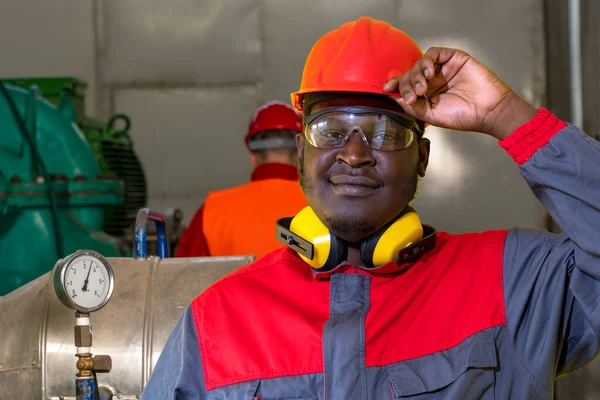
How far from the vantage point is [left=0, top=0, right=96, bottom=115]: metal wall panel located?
6.59m

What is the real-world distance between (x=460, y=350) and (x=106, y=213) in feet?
9.23

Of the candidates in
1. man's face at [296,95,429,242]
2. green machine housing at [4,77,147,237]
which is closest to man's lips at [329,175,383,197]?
man's face at [296,95,429,242]

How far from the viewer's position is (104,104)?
6527 mm

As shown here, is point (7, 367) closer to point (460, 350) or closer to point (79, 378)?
point (79, 378)

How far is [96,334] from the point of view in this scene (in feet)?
7.22

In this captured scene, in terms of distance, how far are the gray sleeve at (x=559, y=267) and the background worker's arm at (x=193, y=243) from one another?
1.76m

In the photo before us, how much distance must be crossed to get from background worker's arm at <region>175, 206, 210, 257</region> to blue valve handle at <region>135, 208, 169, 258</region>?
0.54 meters

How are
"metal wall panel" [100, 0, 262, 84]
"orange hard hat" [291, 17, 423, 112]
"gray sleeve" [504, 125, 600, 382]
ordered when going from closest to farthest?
"gray sleeve" [504, 125, 600, 382], "orange hard hat" [291, 17, 423, 112], "metal wall panel" [100, 0, 262, 84]

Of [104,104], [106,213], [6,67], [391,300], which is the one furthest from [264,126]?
[6,67]

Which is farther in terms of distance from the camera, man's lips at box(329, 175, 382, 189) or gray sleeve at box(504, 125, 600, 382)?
man's lips at box(329, 175, 382, 189)

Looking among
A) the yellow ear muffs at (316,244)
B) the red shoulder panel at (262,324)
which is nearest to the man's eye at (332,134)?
the yellow ear muffs at (316,244)

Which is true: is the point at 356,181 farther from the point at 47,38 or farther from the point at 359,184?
the point at 47,38

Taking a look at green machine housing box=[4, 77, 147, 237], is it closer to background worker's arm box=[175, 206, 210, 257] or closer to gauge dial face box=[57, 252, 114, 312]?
background worker's arm box=[175, 206, 210, 257]

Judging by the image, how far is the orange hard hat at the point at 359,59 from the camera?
172 cm
